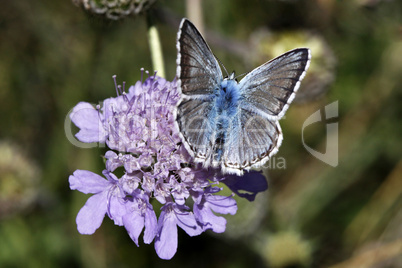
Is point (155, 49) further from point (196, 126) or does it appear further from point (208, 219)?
point (208, 219)

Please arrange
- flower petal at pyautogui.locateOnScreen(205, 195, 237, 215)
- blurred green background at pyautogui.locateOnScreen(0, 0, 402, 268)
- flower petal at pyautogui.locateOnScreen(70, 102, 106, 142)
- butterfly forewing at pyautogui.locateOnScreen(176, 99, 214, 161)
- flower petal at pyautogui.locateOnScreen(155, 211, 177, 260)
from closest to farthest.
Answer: butterfly forewing at pyautogui.locateOnScreen(176, 99, 214, 161)
flower petal at pyautogui.locateOnScreen(155, 211, 177, 260)
flower petal at pyautogui.locateOnScreen(205, 195, 237, 215)
flower petal at pyautogui.locateOnScreen(70, 102, 106, 142)
blurred green background at pyautogui.locateOnScreen(0, 0, 402, 268)

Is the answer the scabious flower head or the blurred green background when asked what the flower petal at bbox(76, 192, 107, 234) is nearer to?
the scabious flower head

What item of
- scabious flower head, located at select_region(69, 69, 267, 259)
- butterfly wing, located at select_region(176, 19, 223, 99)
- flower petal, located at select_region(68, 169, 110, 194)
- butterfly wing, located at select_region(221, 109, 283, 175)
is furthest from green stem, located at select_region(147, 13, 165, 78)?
flower petal, located at select_region(68, 169, 110, 194)

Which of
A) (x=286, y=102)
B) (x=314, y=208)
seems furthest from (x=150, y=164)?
(x=314, y=208)

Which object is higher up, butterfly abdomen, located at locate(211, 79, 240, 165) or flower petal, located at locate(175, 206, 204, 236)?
butterfly abdomen, located at locate(211, 79, 240, 165)

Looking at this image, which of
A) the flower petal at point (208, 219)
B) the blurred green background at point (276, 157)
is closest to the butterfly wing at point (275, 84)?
the flower petal at point (208, 219)

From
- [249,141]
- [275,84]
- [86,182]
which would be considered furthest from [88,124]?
[275,84]
